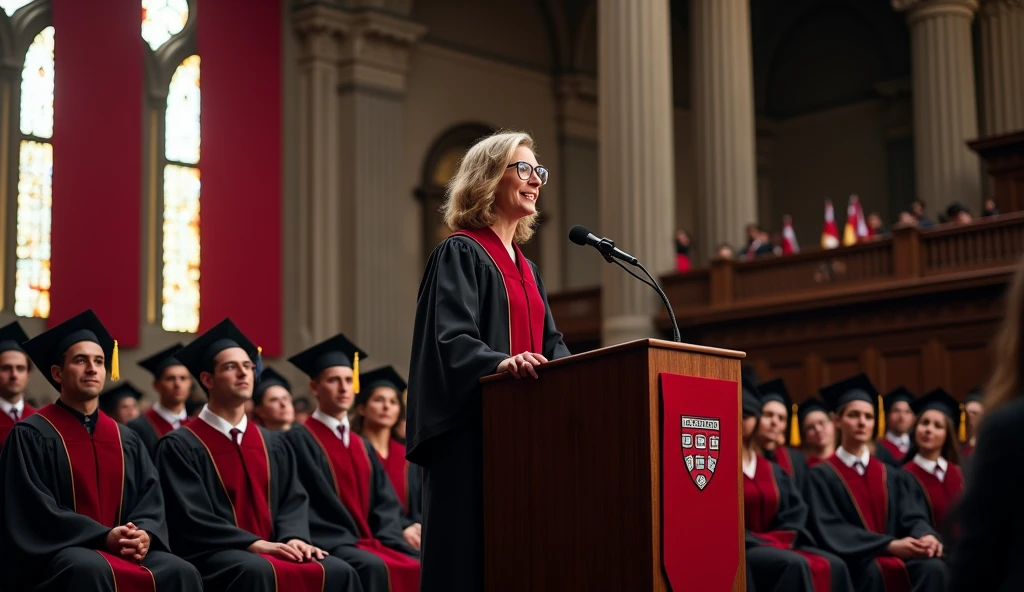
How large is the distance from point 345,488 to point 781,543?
263 centimetres

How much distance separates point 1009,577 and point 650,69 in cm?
1354

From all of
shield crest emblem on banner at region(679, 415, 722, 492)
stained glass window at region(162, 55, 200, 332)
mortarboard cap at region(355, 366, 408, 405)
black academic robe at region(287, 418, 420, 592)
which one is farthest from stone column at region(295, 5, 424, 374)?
shield crest emblem on banner at region(679, 415, 722, 492)

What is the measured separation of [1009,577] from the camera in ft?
6.97

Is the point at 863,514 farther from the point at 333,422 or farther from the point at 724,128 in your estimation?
the point at 724,128

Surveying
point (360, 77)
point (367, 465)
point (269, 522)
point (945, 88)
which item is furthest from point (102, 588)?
point (945, 88)

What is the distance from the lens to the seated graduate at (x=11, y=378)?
24.1ft

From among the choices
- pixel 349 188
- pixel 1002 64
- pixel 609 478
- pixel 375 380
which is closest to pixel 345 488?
pixel 375 380

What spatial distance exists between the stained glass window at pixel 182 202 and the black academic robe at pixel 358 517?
10672 mm

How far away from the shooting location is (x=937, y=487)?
26.9 ft

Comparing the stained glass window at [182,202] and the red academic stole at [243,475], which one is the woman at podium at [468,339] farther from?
the stained glass window at [182,202]

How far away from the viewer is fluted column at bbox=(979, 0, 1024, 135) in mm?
18266

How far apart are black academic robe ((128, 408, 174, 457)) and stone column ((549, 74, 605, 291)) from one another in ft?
46.2

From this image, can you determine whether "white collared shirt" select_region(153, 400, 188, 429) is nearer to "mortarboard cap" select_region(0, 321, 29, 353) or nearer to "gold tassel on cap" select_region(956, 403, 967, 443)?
"mortarboard cap" select_region(0, 321, 29, 353)

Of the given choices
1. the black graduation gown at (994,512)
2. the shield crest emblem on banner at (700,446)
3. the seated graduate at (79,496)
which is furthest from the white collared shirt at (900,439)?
the black graduation gown at (994,512)
